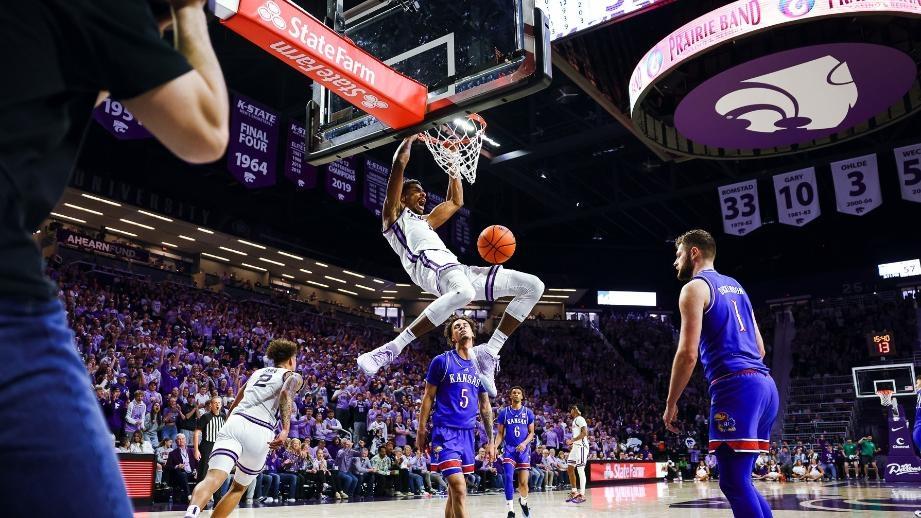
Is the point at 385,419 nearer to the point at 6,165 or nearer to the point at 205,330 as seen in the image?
the point at 205,330

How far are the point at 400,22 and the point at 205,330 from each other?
15921 mm

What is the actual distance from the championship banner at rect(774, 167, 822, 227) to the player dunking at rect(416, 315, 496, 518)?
14.7 meters

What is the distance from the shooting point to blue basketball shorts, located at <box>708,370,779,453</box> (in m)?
4.37

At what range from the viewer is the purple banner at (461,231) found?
27.8 metres

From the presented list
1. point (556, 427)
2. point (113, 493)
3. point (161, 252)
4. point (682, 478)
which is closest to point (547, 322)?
point (682, 478)

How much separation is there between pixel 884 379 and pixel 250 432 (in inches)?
971

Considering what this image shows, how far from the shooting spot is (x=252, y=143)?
1878cm

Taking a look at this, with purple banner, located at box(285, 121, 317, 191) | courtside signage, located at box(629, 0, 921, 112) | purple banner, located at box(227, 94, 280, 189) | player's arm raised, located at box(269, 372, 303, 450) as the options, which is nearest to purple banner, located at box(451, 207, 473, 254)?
purple banner, located at box(285, 121, 317, 191)

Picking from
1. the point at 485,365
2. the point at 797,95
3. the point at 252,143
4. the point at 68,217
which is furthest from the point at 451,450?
the point at 68,217

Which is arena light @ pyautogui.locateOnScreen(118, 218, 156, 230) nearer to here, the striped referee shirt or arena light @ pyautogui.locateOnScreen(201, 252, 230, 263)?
arena light @ pyautogui.locateOnScreen(201, 252, 230, 263)

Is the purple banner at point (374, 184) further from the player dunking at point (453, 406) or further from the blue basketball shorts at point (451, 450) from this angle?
the blue basketball shorts at point (451, 450)

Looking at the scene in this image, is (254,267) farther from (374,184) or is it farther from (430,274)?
(430,274)

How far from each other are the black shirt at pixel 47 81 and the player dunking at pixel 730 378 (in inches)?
145

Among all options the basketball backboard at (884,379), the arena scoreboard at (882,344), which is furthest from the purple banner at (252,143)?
the arena scoreboard at (882,344)
